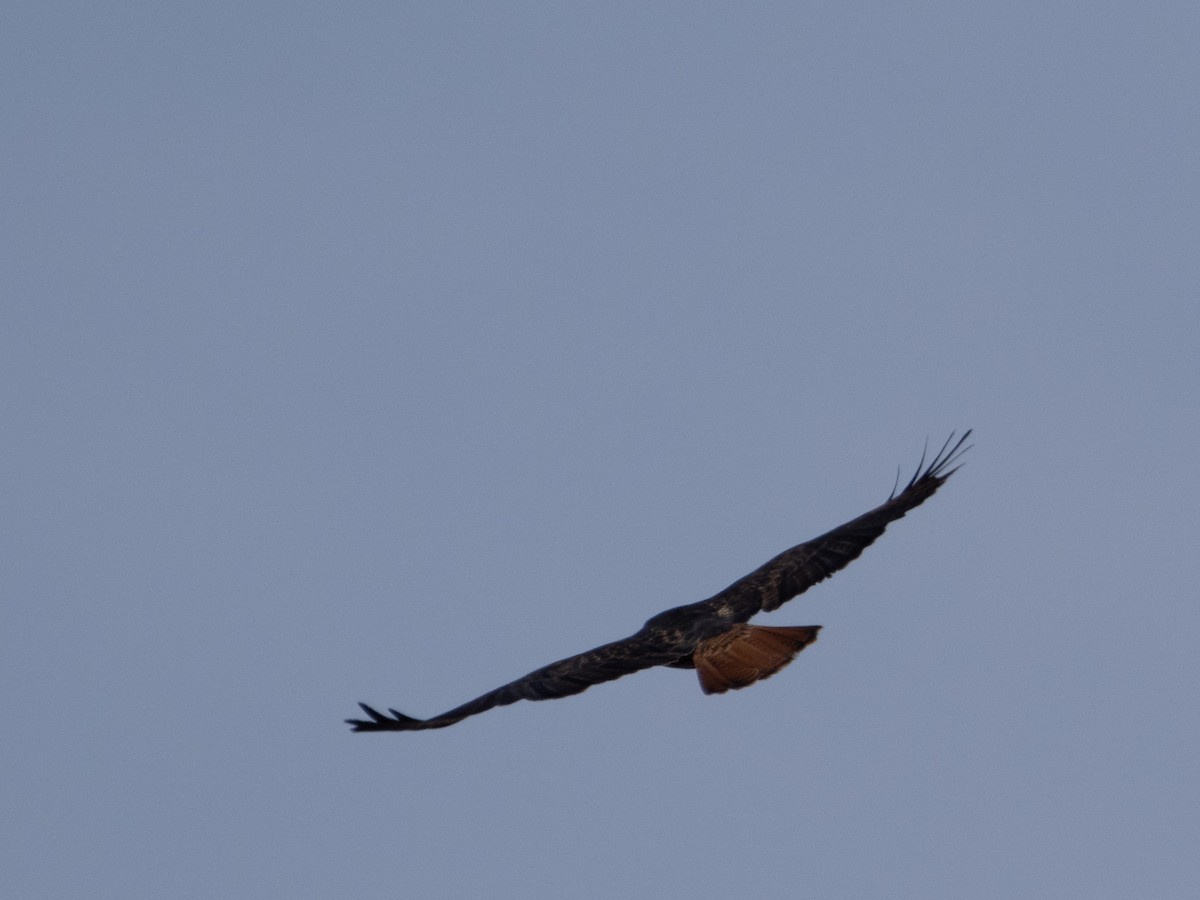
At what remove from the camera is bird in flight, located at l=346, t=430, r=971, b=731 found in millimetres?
19219

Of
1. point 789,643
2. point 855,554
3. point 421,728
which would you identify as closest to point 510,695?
point 421,728

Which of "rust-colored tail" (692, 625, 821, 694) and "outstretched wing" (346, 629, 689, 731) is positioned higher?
"outstretched wing" (346, 629, 689, 731)

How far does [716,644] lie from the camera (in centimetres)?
1959

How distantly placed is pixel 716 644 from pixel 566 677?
1.35 m

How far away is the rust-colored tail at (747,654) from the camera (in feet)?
62.8

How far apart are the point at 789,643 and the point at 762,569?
1793mm

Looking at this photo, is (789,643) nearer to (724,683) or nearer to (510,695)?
(724,683)

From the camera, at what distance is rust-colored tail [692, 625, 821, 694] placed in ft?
62.8

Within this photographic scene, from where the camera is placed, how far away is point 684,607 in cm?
2041

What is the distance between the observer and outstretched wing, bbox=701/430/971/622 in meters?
20.7

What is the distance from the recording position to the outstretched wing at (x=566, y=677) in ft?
62.9

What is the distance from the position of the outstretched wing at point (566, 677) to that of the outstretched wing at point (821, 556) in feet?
2.99

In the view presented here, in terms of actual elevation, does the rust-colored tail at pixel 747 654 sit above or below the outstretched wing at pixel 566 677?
below

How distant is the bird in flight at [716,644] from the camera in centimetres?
1922
